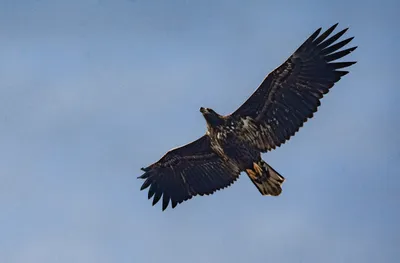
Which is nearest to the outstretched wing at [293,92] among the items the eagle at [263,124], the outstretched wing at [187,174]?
the eagle at [263,124]

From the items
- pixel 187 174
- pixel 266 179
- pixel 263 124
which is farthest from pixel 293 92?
pixel 187 174

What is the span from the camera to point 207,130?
104ft

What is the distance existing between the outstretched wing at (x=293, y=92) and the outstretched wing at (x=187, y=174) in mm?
1690

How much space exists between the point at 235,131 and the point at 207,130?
0.83 m

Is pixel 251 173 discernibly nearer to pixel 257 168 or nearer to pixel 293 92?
pixel 257 168

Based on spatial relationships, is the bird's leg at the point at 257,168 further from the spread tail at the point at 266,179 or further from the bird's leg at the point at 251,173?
the bird's leg at the point at 251,173

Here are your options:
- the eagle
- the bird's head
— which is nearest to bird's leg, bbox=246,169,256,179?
the eagle

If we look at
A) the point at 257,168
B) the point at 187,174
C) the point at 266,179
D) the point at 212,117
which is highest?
the point at 187,174

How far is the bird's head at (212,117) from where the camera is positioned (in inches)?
1225

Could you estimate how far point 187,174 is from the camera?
33.1 metres

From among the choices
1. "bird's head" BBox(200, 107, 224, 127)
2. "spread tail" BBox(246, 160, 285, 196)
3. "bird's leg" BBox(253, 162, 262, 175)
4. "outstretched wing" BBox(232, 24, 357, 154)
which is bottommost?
"spread tail" BBox(246, 160, 285, 196)

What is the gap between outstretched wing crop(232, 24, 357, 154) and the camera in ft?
99.3

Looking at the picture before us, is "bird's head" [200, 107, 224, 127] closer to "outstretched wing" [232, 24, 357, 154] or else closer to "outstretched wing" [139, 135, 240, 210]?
"outstretched wing" [232, 24, 357, 154]

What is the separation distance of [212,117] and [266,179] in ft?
7.21
